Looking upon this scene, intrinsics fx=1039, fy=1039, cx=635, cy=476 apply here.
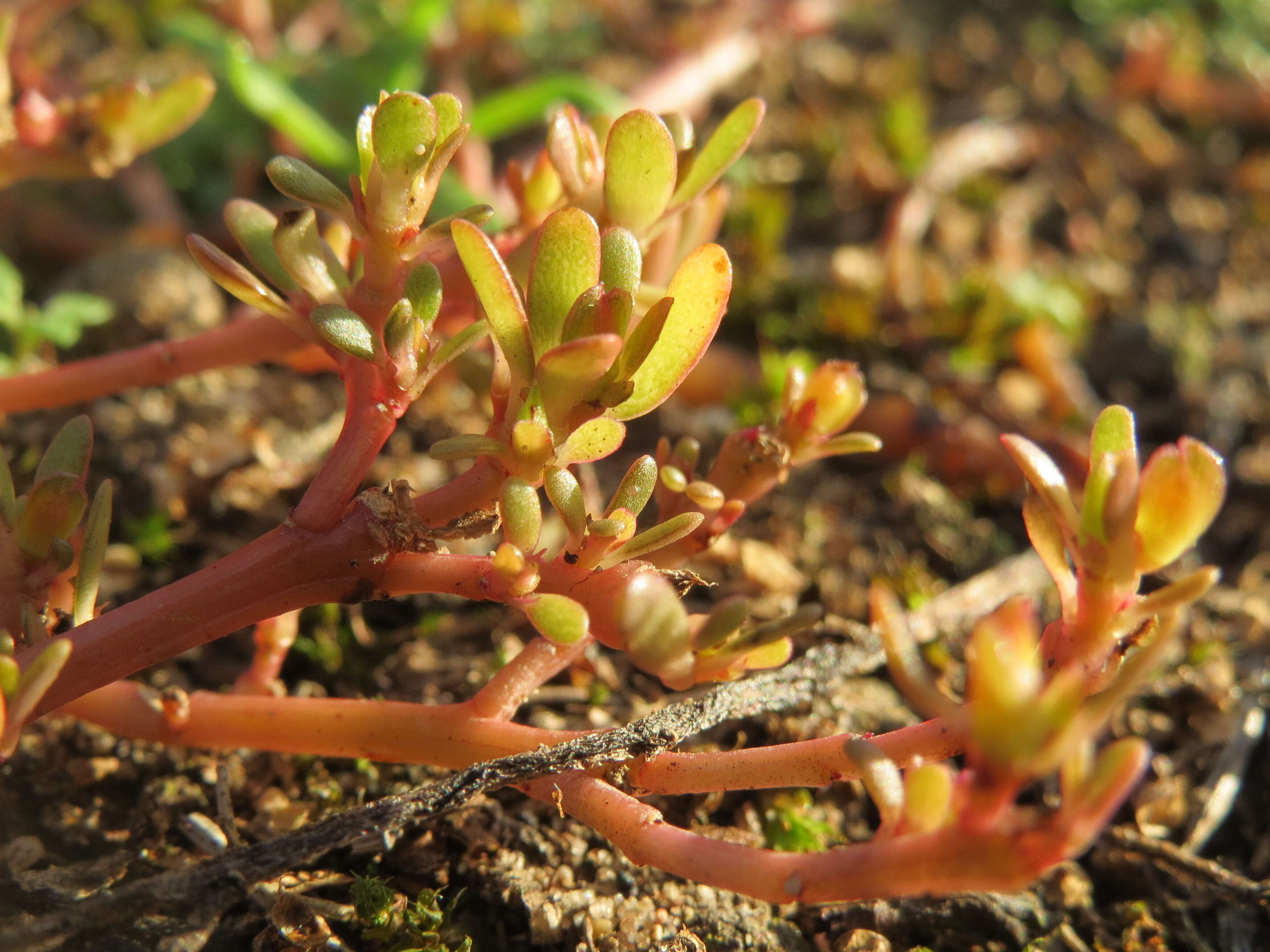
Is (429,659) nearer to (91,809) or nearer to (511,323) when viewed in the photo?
(91,809)

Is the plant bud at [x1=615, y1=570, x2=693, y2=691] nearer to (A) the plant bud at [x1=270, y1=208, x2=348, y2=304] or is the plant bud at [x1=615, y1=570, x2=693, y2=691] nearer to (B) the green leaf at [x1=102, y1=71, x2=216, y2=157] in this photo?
(A) the plant bud at [x1=270, y1=208, x2=348, y2=304]

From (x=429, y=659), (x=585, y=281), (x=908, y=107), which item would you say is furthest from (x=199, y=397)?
(x=908, y=107)

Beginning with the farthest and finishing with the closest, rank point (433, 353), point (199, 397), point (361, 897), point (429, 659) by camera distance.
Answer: point (199, 397) → point (429, 659) → point (361, 897) → point (433, 353)

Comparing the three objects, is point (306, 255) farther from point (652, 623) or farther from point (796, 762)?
point (796, 762)

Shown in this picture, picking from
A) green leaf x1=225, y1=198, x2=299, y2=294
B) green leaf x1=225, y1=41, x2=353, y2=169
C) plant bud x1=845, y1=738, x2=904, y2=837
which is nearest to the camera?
plant bud x1=845, y1=738, x2=904, y2=837

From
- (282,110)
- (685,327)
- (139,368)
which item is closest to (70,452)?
(139,368)

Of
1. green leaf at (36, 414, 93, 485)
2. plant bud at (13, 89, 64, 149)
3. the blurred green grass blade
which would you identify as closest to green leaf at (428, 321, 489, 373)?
green leaf at (36, 414, 93, 485)
